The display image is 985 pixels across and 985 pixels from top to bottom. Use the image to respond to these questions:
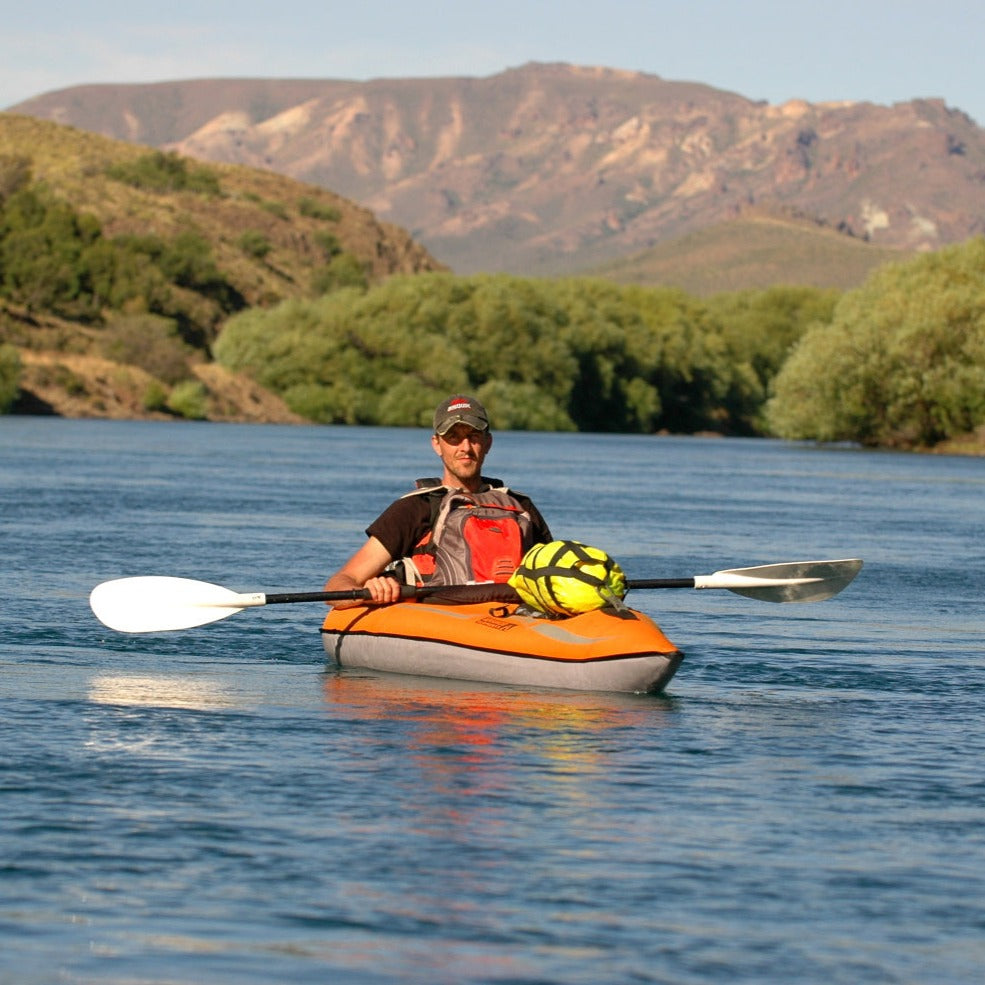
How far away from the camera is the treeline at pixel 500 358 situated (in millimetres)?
83000

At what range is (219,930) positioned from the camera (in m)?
6.43

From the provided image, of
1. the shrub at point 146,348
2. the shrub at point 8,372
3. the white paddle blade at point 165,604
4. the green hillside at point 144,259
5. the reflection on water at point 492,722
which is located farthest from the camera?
the shrub at point 146,348

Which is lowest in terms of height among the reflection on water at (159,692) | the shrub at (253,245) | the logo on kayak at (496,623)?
the reflection on water at (159,692)

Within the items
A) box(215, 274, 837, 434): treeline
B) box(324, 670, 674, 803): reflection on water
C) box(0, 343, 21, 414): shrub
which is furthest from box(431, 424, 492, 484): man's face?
box(215, 274, 837, 434): treeline

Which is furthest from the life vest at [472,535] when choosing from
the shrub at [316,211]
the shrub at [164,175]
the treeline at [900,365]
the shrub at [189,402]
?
the shrub at [316,211]

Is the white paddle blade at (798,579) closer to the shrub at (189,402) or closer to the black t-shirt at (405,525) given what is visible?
the black t-shirt at (405,525)

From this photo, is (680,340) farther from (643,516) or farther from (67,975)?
(67,975)

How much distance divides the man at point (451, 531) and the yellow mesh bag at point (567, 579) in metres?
0.58

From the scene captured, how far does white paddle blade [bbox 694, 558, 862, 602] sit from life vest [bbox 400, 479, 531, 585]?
2.05 metres

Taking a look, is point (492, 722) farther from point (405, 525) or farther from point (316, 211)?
point (316, 211)

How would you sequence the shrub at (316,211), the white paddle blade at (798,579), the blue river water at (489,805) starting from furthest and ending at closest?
the shrub at (316,211), the white paddle blade at (798,579), the blue river water at (489,805)

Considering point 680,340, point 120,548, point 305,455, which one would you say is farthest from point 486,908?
point 680,340

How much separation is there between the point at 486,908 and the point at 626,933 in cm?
52

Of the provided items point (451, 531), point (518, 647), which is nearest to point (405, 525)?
point (451, 531)
